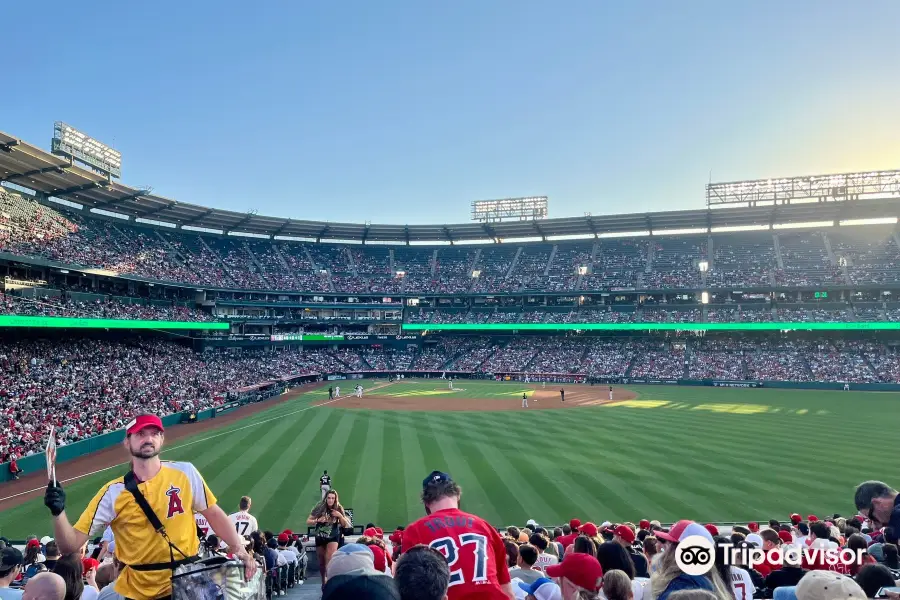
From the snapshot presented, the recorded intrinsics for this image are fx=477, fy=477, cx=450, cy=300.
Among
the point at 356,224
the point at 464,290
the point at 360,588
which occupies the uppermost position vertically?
the point at 356,224

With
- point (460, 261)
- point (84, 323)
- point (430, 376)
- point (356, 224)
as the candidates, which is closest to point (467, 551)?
point (84, 323)

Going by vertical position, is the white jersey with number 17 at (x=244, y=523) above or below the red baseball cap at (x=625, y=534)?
below

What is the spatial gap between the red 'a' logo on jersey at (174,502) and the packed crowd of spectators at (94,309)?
Result: 36823mm

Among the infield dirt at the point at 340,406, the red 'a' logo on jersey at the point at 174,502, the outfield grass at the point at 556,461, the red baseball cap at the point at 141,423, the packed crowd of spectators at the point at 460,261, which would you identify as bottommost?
the infield dirt at the point at 340,406

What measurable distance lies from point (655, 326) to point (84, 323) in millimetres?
59066

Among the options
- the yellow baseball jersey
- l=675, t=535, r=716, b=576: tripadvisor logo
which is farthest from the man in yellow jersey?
l=675, t=535, r=716, b=576: tripadvisor logo

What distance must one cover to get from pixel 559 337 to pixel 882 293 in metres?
37.5

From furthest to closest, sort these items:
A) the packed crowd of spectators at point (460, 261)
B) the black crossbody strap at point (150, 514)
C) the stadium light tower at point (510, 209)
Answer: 1. the stadium light tower at point (510, 209)
2. the packed crowd of spectators at point (460, 261)
3. the black crossbody strap at point (150, 514)

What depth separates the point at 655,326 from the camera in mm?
60438

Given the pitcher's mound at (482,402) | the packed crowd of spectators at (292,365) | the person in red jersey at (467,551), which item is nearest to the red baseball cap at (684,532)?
the person in red jersey at (467,551)

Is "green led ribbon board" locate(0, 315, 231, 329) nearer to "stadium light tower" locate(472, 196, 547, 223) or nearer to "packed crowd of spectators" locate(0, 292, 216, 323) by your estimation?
"packed crowd of spectators" locate(0, 292, 216, 323)

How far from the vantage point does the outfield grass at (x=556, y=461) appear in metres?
16.8

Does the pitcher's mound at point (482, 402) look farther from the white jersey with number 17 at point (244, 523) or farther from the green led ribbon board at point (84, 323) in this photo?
the white jersey with number 17 at point (244, 523)

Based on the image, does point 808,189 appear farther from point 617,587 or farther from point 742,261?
point 617,587
